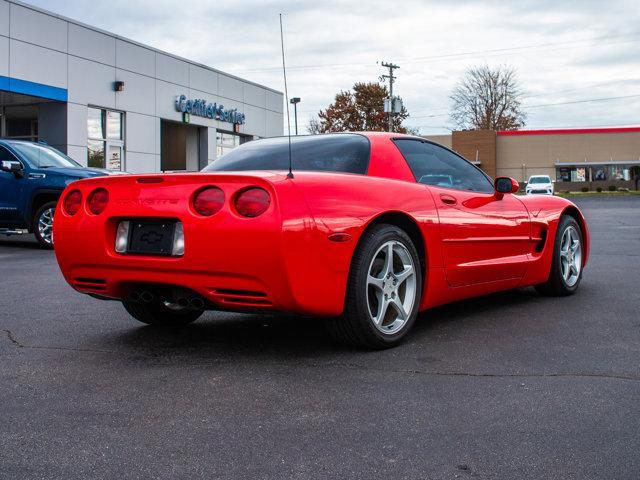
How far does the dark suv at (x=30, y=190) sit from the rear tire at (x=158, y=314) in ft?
22.3

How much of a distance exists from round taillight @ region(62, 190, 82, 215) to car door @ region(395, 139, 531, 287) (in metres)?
1.96

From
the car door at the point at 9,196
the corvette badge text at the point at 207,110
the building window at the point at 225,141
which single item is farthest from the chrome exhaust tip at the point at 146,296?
the building window at the point at 225,141

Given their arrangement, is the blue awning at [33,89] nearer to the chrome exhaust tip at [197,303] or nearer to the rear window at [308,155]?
the rear window at [308,155]

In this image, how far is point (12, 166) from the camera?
37.2 feet

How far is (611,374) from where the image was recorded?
3.66 meters

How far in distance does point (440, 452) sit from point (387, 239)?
168cm

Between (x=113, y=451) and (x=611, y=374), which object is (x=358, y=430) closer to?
(x=113, y=451)

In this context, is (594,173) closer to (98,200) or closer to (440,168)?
(440,168)

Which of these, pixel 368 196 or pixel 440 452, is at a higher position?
pixel 368 196

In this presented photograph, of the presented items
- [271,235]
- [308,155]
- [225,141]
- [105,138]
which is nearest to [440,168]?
[308,155]

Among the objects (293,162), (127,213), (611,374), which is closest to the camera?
(611,374)

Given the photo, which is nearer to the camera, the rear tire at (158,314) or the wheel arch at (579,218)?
the rear tire at (158,314)

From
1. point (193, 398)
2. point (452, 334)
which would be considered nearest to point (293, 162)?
point (452, 334)

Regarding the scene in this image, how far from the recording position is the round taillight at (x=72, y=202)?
4.30 meters
